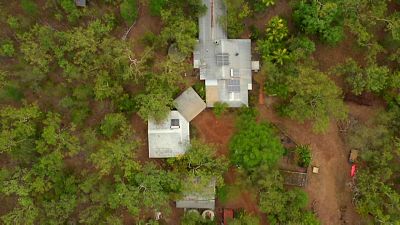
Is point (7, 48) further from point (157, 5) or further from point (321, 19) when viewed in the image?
point (321, 19)

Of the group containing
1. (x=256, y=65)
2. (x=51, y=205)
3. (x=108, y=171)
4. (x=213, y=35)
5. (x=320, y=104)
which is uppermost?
(x=213, y=35)

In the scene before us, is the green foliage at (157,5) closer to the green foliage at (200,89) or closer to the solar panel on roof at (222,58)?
the solar panel on roof at (222,58)

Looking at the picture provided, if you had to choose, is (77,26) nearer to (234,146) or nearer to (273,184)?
(234,146)

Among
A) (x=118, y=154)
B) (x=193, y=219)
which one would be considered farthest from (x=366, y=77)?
(x=118, y=154)

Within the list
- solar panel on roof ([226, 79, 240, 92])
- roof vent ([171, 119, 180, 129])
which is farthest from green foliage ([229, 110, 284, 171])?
roof vent ([171, 119, 180, 129])

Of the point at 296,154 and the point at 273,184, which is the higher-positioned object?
the point at 296,154

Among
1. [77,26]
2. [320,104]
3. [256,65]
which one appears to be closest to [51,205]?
[77,26]

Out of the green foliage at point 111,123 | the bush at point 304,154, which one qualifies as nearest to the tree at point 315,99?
the bush at point 304,154
